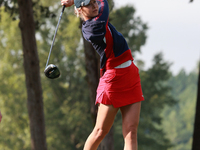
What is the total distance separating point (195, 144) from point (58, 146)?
2255 centimetres

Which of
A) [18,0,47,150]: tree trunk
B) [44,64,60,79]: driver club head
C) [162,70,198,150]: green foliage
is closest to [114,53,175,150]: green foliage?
[18,0,47,150]: tree trunk

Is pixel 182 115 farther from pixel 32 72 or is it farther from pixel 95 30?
pixel 95 30

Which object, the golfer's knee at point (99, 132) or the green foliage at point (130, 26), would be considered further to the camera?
the green foliage at point (130, 26)

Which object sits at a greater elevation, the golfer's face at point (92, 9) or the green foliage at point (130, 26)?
the golfer's face at point (92, 9)

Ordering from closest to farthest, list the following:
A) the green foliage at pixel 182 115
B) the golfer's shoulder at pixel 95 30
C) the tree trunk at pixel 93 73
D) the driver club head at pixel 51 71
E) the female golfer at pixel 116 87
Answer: the golfer's shoulder at pixel 95 30 → the female golfer at pixel 116 87 → the driver club head at pixel 51 71 → the tree trunk at pixel 93 73 → the green foliage at pixel 182 115

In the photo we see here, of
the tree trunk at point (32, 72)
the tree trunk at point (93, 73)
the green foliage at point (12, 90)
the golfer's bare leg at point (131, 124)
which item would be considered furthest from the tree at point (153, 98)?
the golfer's bare leg at point (131, 124)

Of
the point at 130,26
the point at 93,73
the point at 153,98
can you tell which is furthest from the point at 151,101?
the point at 93,73

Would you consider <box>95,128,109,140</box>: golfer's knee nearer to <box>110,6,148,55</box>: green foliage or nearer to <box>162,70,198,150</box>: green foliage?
<box>110,6,148,55</box>: green foliage

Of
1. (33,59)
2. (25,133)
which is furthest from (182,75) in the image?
(33,59)

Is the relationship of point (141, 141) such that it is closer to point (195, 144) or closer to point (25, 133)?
point (25, 133)

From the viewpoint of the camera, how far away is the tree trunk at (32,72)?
9.30 m

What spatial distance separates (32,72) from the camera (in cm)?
940

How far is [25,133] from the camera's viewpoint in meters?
29.1

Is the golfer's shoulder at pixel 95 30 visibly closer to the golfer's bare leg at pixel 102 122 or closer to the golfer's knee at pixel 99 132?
the golfer's bare leg at pixel 102 122
